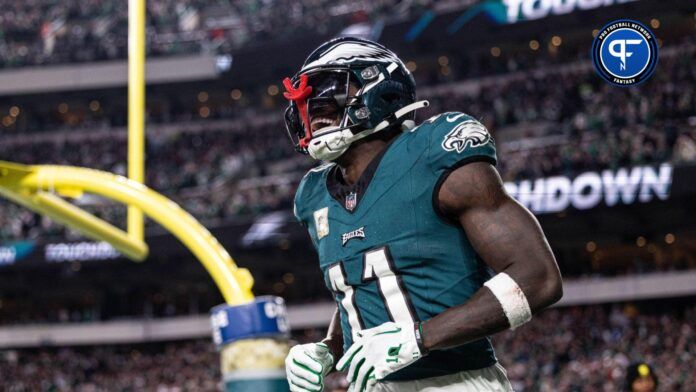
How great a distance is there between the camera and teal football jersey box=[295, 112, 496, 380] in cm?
204

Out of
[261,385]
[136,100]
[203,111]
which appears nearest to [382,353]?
[261,385]

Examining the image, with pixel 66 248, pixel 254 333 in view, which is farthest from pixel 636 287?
pixel 254 333

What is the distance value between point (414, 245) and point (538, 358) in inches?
535

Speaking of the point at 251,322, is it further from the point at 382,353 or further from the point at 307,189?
the point at 382,353

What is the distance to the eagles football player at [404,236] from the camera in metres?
1.92

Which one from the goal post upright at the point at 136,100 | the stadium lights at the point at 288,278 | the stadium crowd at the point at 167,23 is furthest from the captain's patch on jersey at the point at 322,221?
the stadium lights at the point at 288,278

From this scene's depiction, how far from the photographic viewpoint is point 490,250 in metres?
1.98

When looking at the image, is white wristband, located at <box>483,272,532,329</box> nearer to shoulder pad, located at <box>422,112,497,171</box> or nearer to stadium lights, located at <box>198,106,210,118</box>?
shoulder pad, located at <box>422,112,497,171</box>

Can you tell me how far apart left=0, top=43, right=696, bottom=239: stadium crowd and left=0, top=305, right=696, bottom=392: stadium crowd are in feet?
8.68

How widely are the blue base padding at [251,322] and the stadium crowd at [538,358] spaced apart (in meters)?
6.35

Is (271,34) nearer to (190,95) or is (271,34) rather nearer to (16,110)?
(190,95)

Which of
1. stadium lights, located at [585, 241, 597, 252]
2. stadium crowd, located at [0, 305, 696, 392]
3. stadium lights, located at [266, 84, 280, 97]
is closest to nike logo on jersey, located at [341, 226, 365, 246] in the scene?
stadium crowd, located at [0, 305, 696, 392]

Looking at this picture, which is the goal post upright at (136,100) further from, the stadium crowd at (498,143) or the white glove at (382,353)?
the stadium crowd at (498,143)

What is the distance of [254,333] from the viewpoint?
280 centimetres
